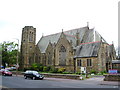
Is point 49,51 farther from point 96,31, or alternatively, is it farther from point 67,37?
point 96,31

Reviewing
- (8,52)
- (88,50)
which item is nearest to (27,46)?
(8,52)

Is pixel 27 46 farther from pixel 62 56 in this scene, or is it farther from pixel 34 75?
pixel 34 75

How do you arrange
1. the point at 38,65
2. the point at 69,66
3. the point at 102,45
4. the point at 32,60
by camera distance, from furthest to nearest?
the point at 32,60, the point at 38,65, the point at 69,66, the point at 102,45

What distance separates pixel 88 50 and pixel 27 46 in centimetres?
2252

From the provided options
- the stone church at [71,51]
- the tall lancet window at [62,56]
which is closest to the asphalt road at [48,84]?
the stone church at [71,51]

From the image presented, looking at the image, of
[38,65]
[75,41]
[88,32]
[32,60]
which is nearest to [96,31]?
→ [88,32]

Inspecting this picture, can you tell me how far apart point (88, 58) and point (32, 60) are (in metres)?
22.6

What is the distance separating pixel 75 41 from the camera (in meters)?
49.5

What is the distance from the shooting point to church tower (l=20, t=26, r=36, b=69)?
54.7 metres

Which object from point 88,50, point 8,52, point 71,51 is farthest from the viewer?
point 8,52

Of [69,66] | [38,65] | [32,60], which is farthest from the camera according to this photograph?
[32,60]

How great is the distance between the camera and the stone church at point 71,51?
3972cm

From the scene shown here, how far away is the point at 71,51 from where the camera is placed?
45.2 metres

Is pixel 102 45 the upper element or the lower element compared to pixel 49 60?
upper
